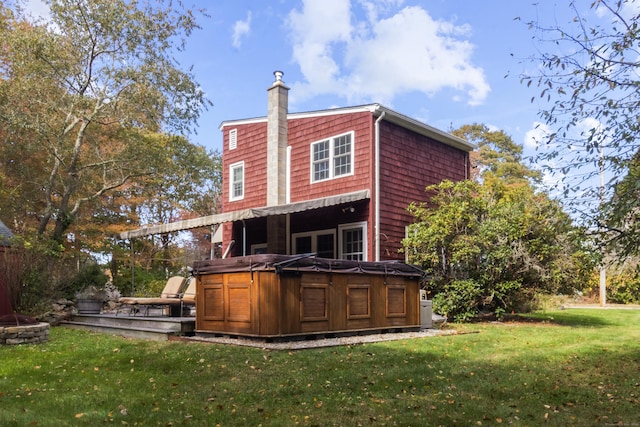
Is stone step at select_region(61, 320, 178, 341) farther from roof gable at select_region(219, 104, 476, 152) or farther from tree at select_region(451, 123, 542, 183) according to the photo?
tree at select_region(451, 123, 542, 183)

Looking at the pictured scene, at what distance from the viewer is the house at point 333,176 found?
13430 millimetres

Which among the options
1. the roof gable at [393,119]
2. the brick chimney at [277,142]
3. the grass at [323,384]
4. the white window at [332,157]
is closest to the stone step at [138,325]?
the grass at [323,384]

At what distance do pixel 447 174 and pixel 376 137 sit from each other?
11.1ft

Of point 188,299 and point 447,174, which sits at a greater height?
point 447,174

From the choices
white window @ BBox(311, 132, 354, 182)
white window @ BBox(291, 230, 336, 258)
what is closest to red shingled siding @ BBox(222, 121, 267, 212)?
white window @ BBox(291, 230, 336, 258)

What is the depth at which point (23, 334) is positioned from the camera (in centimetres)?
891

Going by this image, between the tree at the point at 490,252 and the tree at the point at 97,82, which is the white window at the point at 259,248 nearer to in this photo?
the tree at the point at 97,82

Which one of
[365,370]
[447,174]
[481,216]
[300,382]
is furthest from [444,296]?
[300,382]

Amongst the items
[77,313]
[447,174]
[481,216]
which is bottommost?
[77,313]

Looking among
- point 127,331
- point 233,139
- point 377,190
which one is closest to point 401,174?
point 377,190

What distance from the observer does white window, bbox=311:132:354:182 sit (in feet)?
46.1

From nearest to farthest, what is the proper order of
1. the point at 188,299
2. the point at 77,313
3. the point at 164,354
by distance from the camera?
the point at 164,354
the point at 188,299
the point at 77,313

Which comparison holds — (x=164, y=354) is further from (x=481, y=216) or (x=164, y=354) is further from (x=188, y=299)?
(x=481, y=216)

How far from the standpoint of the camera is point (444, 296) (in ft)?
43.5
